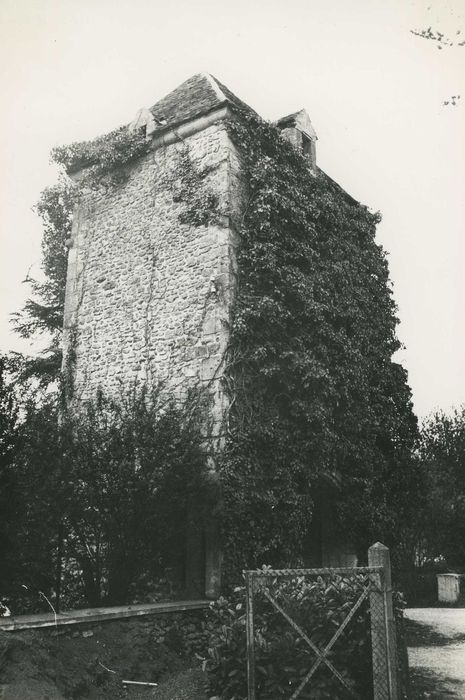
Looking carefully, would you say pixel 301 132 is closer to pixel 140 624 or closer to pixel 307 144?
pixel 307 144

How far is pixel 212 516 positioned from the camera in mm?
10180

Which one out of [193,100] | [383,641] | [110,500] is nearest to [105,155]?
[193,100]

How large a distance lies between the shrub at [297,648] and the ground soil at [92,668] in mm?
967

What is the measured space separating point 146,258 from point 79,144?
11.9ft

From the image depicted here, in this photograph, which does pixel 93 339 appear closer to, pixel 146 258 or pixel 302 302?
pixel 146 258

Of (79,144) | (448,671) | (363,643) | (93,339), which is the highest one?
(79,144)

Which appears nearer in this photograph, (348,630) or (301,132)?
(348,630)

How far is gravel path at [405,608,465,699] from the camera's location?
25.9 ft

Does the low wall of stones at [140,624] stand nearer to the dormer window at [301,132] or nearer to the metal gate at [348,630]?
the metal gate at [348,630]

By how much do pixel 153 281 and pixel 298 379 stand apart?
3641 mm

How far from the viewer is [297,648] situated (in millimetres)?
6102

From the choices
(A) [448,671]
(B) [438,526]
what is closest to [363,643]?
(A) [448,671]

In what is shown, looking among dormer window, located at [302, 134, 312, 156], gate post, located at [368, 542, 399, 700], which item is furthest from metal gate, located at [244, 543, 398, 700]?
dormer window, located at [302, 134, 312, 156]

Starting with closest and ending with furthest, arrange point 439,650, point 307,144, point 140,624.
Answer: point 140,624 → point 439,650 → point 307,144
